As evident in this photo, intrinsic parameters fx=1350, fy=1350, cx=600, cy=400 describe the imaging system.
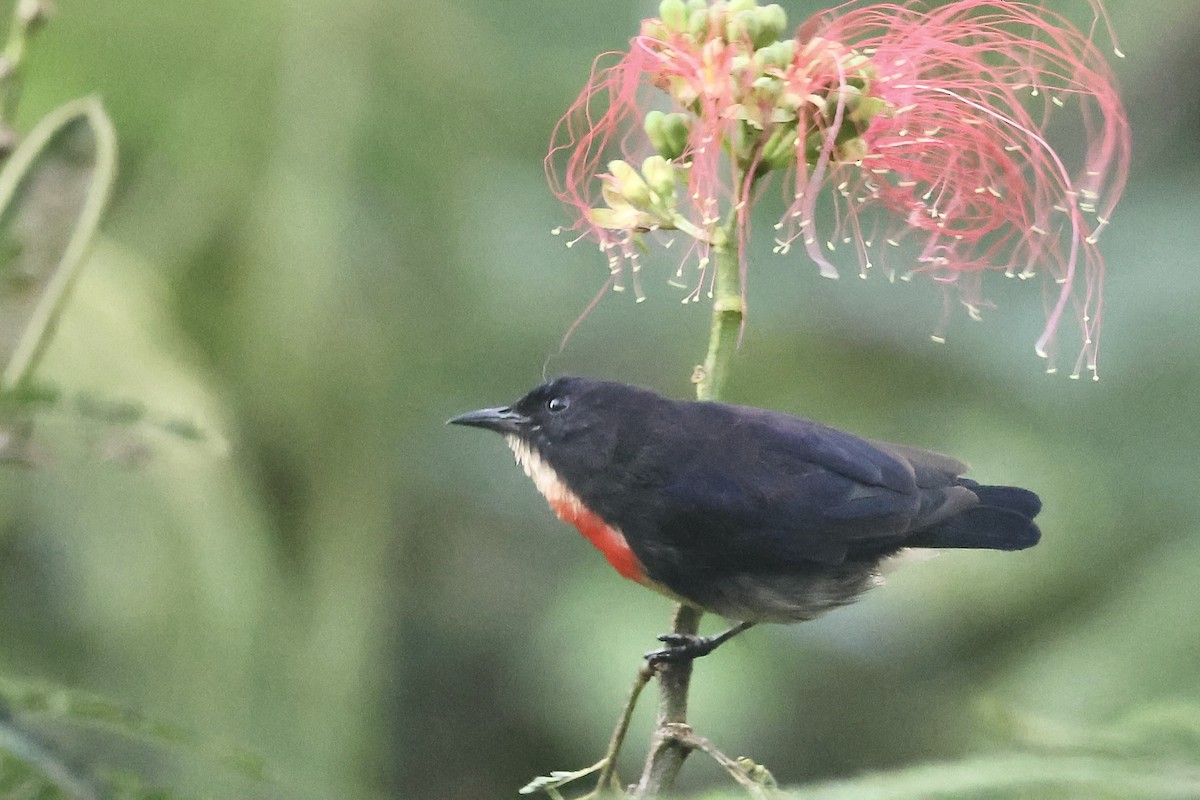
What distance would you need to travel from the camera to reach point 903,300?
2141 millimetres

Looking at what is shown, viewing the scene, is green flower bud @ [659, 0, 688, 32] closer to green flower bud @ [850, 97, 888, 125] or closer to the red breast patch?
green flower bud @ [850, 97, 888, 125]

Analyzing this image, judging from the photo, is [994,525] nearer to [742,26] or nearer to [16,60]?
[742,26]

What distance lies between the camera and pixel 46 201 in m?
0.84

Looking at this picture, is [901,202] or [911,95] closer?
[911,95]

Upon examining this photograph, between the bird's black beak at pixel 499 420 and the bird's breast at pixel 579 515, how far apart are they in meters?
0.01

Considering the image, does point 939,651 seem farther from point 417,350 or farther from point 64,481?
point 64,481

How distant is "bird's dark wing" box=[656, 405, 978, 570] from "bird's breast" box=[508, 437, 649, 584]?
4cm

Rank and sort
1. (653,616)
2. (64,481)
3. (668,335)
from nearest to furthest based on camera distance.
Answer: (64,481)
(653,616)
(668,335)

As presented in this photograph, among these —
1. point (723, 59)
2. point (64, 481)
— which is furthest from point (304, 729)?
point (723, 59)

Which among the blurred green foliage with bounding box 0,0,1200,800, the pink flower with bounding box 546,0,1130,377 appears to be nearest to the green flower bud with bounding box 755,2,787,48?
the pink flower with bounding box 546,0,1130,377

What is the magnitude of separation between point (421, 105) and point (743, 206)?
1474mm

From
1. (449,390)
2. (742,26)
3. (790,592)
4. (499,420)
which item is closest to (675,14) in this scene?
(742,26)

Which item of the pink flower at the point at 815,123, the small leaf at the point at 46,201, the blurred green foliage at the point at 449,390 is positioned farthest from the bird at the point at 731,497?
the blurred green foliage at the point at 449,390

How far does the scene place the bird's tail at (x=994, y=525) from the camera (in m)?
1.11
